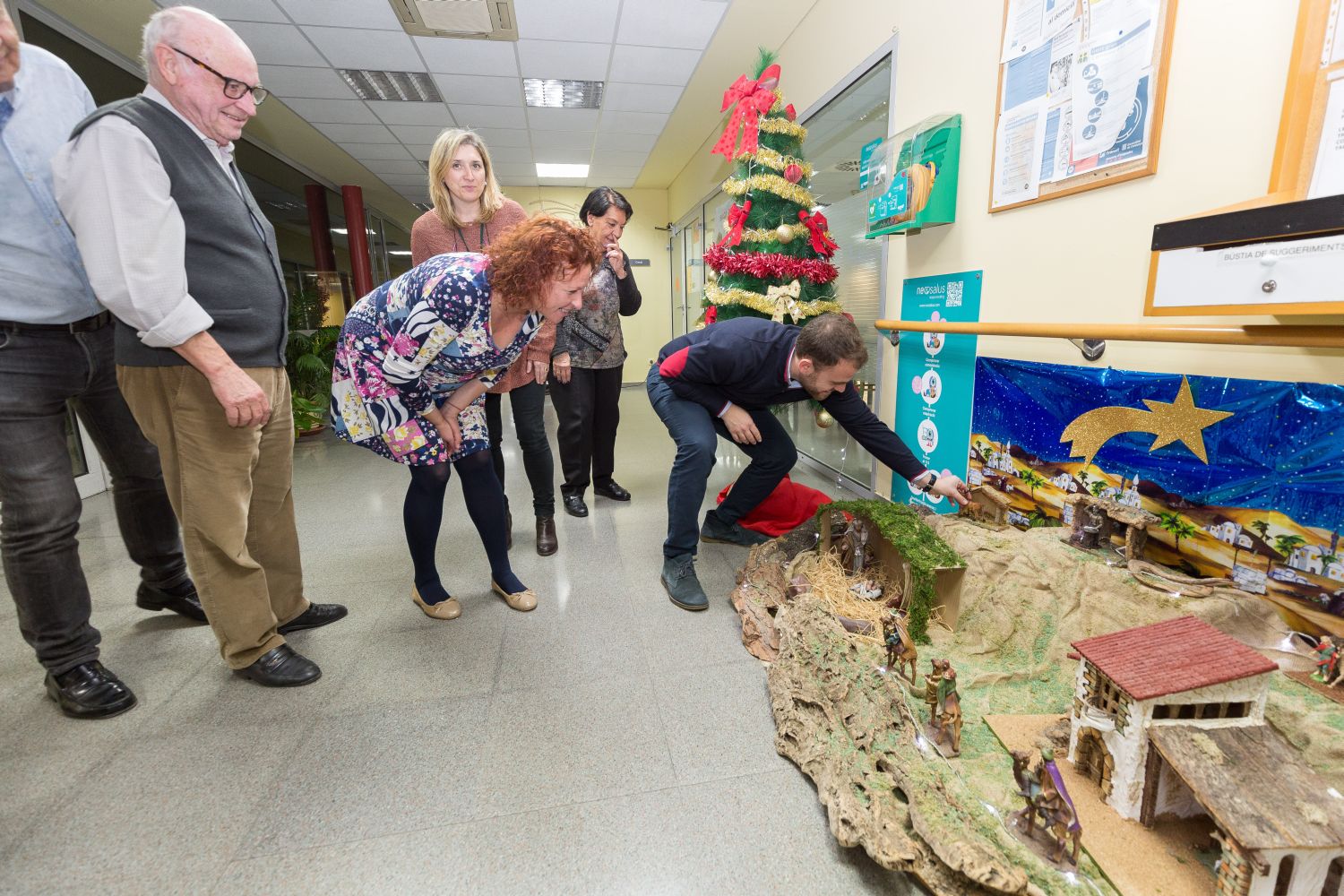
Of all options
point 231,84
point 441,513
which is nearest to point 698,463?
point 441,513

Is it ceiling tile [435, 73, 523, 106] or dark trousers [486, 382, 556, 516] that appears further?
ceiling tile [435, 73, 523, 106]

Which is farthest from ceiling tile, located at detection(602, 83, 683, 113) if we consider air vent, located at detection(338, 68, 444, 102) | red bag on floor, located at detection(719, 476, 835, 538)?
red bag on floor, located at detection(719, 476, 835, 538)

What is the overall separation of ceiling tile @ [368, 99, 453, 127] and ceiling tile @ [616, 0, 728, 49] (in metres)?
2.00

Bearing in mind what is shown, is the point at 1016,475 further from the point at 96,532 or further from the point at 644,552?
the point at 96,532

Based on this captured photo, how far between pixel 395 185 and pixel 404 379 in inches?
279

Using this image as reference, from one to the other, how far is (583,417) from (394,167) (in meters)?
5.38

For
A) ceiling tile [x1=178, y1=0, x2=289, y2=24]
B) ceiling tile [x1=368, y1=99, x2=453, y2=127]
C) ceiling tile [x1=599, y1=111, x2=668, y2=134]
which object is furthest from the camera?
ceiling tile [x1=599, y1=111, x2=668, y2=134]

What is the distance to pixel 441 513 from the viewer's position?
170cm

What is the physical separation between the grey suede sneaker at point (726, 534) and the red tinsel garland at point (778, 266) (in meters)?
1.21

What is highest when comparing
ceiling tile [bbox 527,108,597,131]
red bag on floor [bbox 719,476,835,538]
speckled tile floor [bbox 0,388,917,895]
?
ceiling tile [bbox 527,108,597,131]

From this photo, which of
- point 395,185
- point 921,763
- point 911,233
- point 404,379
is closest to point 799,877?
point 921,763

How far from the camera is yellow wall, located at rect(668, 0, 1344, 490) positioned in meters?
1.20

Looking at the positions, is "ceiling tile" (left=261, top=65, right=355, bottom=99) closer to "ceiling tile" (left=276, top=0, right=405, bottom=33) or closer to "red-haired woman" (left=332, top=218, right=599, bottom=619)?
"ceiling tile" (left=276, top=0, right=405, bottom=33)

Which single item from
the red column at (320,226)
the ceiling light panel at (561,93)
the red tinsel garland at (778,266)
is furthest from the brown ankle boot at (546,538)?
the red column at (320,226)
